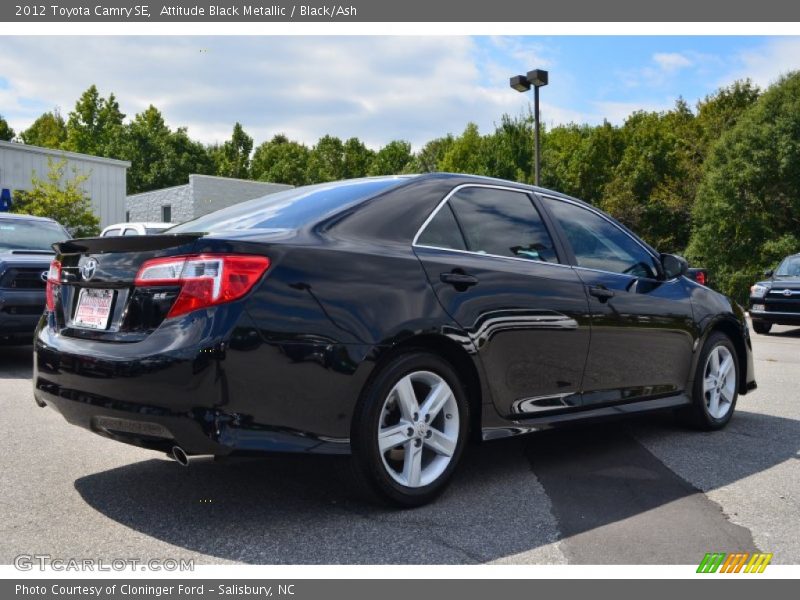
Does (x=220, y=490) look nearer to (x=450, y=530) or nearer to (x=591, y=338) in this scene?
(x=450, y=530)

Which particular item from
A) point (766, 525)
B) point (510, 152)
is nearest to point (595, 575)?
point (766, 525)

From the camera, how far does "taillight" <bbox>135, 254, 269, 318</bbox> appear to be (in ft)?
10.7

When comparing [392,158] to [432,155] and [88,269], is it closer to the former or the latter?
[432,155]

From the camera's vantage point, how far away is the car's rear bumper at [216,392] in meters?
3.18

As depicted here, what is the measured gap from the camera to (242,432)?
3.23 meters

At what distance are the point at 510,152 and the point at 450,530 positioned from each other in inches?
1515

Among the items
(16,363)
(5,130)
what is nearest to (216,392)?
(16,363)

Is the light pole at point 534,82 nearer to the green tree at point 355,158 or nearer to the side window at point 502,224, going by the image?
the side window at point 502,224

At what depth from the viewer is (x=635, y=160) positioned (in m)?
50.5

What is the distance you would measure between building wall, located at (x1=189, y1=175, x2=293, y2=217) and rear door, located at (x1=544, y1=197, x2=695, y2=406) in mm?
30214

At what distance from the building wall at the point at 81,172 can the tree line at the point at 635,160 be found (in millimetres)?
19495

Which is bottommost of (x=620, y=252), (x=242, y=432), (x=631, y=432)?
(x=631, y=432)

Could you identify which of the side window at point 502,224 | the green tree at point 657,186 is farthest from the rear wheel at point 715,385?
the green tree at point 657,186

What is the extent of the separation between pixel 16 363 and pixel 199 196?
2703 centimetres
